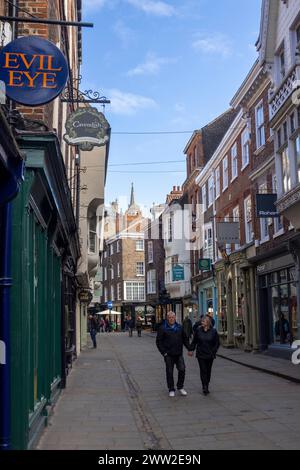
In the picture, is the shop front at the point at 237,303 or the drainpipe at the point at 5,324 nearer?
the drainpipe at the point at 5,324

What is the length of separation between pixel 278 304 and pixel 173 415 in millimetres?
12531

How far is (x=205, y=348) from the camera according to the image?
11633 millimetres

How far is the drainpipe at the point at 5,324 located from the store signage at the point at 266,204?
1410 cm

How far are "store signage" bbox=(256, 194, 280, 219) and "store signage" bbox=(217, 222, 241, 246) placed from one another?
510cm

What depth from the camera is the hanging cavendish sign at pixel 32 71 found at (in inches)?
274

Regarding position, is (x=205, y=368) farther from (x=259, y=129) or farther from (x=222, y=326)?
(x=222, y=326)

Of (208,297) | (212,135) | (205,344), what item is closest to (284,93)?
(205,344)

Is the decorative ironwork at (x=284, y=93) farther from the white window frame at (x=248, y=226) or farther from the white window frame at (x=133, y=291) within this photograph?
the white window frame at (x=133, y=291)

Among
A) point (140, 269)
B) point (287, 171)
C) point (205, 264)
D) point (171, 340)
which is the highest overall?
point (140, 269)

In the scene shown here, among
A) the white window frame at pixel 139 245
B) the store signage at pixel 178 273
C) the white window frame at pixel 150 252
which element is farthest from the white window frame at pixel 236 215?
the white window frame at pixel 139 245

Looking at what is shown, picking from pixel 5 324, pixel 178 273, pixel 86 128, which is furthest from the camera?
pixel 178 273

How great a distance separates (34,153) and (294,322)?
14.7 meters

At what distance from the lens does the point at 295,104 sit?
52.4 feet
